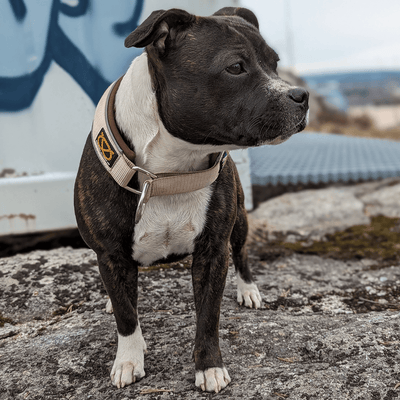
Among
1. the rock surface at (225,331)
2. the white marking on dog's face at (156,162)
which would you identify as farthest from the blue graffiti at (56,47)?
the white marking on dog's face at (156,162)

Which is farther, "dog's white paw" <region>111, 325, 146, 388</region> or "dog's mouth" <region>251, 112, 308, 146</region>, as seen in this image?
"dog's white paw" <region>111, 325, 146, 388</region>

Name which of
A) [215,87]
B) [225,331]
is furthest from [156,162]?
[225,331]

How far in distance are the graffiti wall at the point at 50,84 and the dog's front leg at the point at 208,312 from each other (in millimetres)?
2055

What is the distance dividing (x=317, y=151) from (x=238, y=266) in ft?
14.1

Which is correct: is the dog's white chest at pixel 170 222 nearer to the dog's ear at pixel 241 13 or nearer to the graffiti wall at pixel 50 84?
the dog's ear at pixel 241 13

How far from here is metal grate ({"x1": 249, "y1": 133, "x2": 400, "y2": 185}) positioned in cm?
476

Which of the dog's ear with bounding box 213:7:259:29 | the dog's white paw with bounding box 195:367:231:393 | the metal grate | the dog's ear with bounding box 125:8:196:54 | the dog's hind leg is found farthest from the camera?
the metal grate

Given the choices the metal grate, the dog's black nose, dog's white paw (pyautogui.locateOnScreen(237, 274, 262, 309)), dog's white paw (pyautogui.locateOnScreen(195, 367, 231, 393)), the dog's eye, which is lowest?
the metal grate

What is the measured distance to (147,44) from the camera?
5.44 ft

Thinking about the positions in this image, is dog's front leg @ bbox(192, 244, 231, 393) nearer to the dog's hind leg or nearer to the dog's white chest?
the dog's white chest

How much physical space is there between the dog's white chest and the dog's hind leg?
2.20 ft

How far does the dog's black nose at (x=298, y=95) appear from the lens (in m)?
1.69

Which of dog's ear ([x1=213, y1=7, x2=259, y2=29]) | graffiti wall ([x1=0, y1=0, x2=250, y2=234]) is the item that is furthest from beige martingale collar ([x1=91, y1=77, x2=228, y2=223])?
graffiti wall ([x1=0, y1=0, x2=250, y2=234])

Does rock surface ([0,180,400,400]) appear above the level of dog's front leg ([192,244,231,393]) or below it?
below
